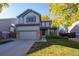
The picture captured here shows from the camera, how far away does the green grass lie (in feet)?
19.6

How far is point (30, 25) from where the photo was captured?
253 inches

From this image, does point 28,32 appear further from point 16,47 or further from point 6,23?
point 6,23

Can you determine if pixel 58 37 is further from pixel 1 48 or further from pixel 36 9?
pixel 1 48

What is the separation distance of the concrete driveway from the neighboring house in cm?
23

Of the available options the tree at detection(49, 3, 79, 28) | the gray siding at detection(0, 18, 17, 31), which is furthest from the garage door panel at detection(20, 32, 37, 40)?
the tree at detection(49, 3, 79, 28)

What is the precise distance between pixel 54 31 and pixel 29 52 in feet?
2.80

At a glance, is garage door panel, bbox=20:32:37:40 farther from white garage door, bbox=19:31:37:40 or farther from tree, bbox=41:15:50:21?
tree, bbox=41:15:50:21

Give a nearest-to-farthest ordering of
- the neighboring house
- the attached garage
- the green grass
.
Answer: the green grass < the neighboring house < the attached garage

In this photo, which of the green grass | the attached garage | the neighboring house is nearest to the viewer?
the green grass

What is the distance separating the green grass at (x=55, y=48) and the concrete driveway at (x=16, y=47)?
0.14 m

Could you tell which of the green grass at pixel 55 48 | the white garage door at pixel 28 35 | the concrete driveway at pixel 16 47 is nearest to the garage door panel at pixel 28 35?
the white garage door at pixel 28 35

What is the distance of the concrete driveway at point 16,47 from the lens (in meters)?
5.99

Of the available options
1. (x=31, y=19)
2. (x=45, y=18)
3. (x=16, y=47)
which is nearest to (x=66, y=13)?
(x=45, y=18)

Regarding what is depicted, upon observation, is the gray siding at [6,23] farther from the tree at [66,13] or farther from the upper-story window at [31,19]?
the tree at [66,13]
